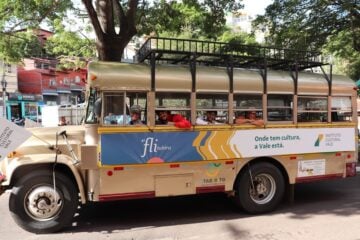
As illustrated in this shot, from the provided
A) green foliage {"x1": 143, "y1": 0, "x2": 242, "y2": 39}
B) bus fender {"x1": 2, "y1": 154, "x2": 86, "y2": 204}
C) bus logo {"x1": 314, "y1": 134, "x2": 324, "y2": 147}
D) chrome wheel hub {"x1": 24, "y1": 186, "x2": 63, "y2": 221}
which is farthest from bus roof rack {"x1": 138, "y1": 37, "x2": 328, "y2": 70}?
green foliage {"x1": 143, "y1": 0, "x2": 242, "y2": 39}

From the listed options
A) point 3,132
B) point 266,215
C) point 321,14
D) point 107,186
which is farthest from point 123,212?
point 321,14

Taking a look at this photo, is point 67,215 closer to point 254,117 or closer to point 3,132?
point 3,132

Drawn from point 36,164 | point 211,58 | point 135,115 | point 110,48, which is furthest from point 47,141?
point 110,48

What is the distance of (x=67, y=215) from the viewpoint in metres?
6.60

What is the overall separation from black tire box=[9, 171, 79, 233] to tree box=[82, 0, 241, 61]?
5.26 m

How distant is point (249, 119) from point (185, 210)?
6.80 feet

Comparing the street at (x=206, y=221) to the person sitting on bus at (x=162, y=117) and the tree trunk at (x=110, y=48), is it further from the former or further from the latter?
the tree trunk at (x=110, y=48)

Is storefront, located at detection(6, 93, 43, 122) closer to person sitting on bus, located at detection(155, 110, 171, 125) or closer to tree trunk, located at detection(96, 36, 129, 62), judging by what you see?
tree trunk, located at detection(96, 36, 129, 62)

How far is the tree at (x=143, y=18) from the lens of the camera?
11203 mm

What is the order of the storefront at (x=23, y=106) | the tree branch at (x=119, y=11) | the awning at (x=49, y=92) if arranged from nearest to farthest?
1. the tree branch at (x=119, y=11)
2. the storefront at (x=23, y=106)
3. the awning at (x=49, y=92)

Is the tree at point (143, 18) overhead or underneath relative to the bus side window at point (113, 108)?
overhead

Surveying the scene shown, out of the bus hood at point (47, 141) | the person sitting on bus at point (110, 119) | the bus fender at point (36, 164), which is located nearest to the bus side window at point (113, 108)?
the person sitting on bus at point (110, 119)

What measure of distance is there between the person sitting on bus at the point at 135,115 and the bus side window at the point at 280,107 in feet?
8.12

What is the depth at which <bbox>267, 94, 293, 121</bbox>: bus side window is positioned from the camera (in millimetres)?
7902
